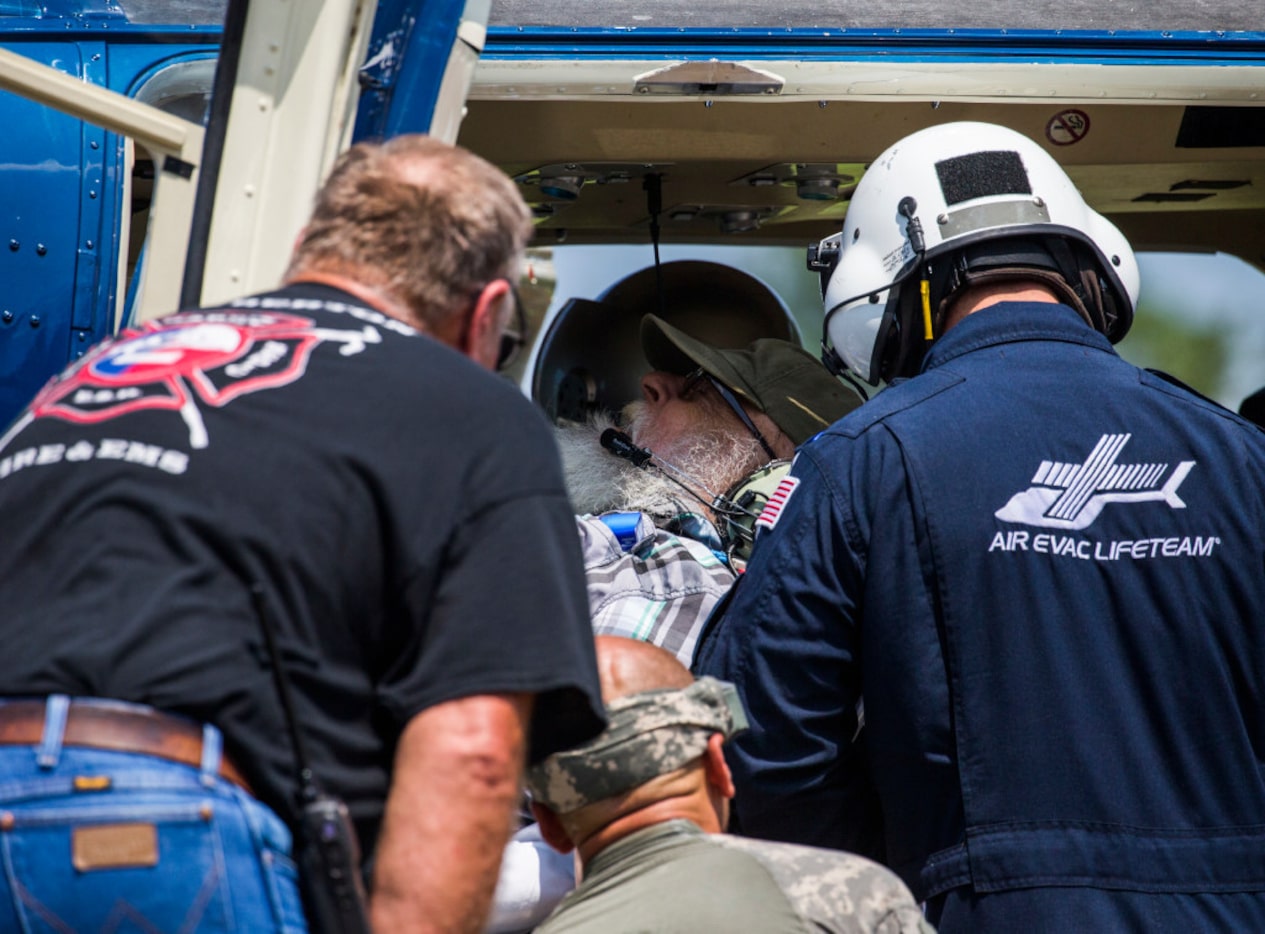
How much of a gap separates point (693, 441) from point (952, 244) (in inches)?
44.2

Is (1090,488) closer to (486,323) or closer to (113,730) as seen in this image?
(486,323)

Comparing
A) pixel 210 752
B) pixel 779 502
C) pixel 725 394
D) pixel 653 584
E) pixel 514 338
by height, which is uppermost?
pixel 514 338

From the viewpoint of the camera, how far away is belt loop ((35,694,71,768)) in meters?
1.31

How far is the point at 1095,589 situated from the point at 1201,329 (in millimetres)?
21630

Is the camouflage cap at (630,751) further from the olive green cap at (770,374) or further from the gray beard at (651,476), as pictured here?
the olive green cap at (770,374)

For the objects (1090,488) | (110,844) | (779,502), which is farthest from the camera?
(779,502)

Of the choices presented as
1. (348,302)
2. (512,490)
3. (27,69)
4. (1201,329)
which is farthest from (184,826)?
(1201,329)

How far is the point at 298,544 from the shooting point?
1.42 m

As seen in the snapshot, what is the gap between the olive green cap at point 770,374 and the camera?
3641 mm

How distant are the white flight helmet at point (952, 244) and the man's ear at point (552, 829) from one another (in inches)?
50.8

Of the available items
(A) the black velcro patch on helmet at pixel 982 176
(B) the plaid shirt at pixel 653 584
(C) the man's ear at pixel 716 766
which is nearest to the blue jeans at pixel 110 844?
(C) the man's ear at pixel 716 766

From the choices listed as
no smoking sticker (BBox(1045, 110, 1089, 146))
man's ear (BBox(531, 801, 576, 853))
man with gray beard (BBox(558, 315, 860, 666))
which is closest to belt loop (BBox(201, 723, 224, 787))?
man's ear (BBox(531, 801, 576, 853))

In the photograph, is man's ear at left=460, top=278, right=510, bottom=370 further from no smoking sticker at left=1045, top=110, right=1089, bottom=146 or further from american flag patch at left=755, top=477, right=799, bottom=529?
no smoking sticker at left=1045, top=110, right=1089, bottom=146

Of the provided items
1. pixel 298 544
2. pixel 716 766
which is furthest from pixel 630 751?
pixel 298 544
